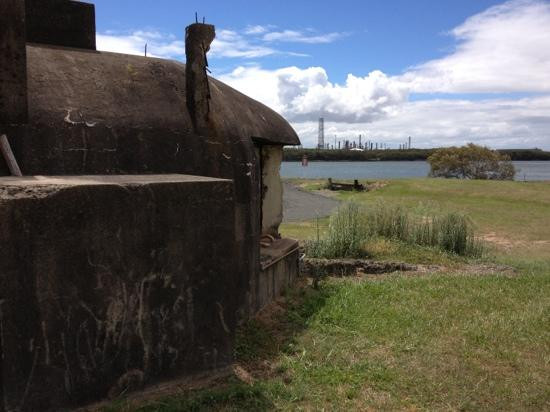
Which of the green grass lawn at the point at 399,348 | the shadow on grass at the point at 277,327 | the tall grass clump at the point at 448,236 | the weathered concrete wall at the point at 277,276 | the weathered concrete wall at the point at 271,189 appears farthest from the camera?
the tall grass clump at the point at 448,236

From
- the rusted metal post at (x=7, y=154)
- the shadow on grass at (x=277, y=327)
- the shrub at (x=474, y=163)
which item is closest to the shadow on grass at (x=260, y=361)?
the shadow on grass at (x=277, y=327)

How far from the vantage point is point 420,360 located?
5.15m

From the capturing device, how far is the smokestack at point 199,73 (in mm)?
5477

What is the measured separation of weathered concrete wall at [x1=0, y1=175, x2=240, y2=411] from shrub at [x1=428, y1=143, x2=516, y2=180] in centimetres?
4458

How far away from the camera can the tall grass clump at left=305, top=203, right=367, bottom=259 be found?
38.7ft

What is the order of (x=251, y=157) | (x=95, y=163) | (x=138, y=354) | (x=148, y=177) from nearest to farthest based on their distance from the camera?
(x=138, y=354)
(x=148, y=177)
(x=95, y=163)
(x=251, y=157)

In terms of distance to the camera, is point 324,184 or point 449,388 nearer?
point 449,388

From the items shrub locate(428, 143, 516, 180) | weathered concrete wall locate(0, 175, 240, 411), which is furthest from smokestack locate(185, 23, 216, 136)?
shrub locate(428, 143, 516, 180)

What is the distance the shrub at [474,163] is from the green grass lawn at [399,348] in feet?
126

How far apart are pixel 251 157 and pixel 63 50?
215cm

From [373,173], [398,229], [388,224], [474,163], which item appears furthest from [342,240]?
[373,173]

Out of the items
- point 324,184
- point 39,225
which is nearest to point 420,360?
point 39,225

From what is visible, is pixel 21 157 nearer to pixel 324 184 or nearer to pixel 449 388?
pixel 449 388

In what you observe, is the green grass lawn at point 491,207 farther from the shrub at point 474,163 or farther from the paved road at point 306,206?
the shrub at point 474,163
